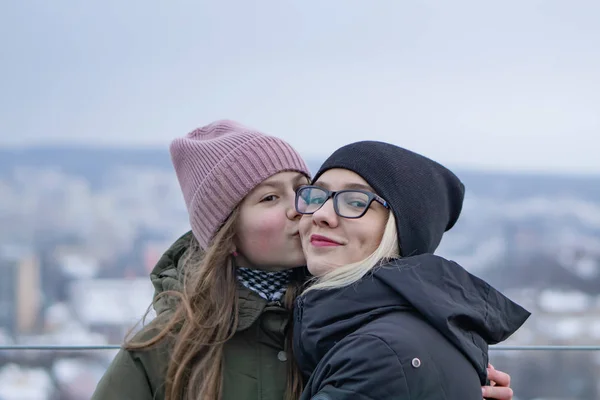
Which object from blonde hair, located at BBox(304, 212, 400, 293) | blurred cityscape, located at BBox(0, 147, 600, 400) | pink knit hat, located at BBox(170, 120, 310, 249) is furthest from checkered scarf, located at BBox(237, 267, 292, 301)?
blurred cityscape, located at BBox(0, 147, 600, 400)

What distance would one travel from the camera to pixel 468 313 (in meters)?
1.21

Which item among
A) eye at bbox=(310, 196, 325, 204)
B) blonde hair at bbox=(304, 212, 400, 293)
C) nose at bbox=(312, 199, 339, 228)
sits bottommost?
blonde hair at bbox=(304, 212, 400, 293)

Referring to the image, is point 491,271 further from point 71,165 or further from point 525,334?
point 71,165

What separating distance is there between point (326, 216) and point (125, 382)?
1.67 ft

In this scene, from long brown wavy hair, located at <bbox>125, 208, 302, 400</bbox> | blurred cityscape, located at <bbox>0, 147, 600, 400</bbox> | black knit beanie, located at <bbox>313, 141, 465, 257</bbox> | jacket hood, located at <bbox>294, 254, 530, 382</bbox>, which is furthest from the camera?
blurred cityscape, located at <bbox>0, 147, 600, 400</bbox>

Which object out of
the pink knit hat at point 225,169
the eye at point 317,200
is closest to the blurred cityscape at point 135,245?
the pink knit hat at point 225,169

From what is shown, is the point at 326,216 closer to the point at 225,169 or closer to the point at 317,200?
the point at 317,200

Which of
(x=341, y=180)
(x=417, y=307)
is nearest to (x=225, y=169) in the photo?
(x=341, y=180)

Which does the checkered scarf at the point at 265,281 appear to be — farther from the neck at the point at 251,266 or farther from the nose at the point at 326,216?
the nose at the point at 326,216

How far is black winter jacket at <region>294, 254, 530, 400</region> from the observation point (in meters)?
1.10

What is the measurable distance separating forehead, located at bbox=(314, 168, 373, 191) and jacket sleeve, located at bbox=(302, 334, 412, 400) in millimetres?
309

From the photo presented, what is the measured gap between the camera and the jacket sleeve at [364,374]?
109cm

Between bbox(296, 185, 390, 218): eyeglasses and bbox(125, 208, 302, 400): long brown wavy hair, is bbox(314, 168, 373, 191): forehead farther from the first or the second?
bbox(125, 208, 302, 400): long brown wavy hair

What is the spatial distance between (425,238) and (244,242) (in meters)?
0.41
